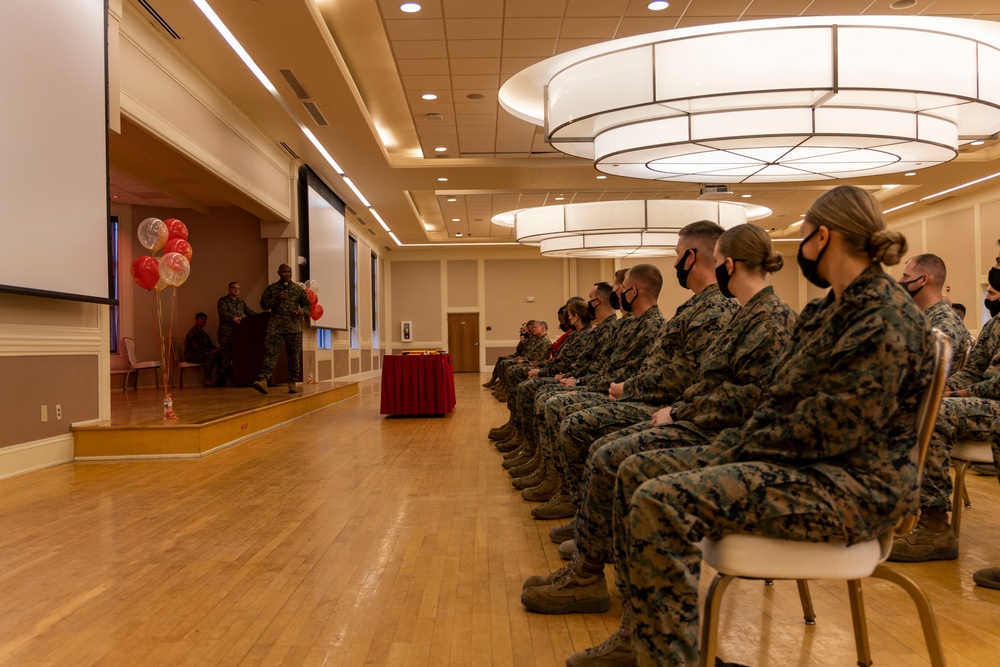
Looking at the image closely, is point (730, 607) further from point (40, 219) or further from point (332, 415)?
point (332, 415)

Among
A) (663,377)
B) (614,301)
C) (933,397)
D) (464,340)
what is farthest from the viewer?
(464,340)

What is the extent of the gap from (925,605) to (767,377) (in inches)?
30.6

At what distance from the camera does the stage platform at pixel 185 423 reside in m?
6.37

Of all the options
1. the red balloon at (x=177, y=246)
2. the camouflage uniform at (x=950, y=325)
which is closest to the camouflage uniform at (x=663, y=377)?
the camouflage uniform at (x=950, y=325)

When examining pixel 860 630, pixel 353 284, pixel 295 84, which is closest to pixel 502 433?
pixel 295 84

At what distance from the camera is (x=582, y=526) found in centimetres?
268

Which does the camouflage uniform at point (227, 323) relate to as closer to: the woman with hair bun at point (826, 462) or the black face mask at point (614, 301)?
the black face mask at point (614, 301)

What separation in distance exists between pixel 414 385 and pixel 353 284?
8.62 meters

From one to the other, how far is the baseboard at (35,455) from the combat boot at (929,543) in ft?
17.7

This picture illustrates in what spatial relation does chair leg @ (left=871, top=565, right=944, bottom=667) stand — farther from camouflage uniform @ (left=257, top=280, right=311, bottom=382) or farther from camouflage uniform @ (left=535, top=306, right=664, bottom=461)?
camouflage uniform @ (left=257, top=280, right=311, bottom=382)

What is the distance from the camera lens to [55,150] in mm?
5574

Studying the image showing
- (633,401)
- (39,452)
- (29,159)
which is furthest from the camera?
(39,452)

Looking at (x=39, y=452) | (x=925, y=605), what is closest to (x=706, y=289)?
(x=925, y=605)

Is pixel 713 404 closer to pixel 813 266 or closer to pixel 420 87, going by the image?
pixel 813 266
